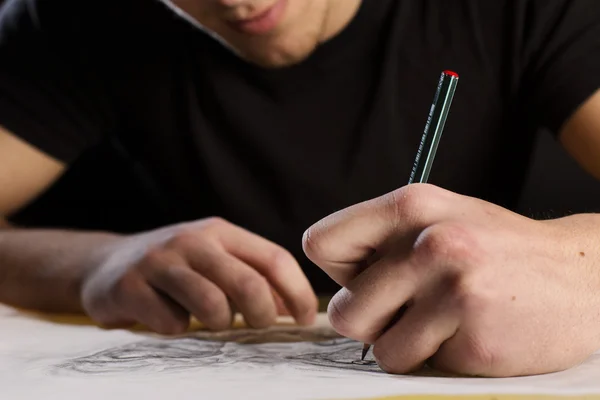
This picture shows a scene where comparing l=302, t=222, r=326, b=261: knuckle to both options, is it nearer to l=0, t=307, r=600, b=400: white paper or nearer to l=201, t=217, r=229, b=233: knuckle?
l=0, t=307, r=600, b=400: white paper

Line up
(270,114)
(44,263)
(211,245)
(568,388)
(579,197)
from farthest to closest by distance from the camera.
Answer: (579,197), (270,114), (44,263), (211,245), (568,388)

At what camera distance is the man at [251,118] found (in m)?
0.62

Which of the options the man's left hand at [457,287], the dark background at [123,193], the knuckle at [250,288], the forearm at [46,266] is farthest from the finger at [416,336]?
the dark background at [123,193]

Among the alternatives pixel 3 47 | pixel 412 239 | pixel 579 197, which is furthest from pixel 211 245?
pixel 579 197

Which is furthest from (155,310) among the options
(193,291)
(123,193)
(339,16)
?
(123,193)

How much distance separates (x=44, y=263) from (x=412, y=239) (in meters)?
0.48

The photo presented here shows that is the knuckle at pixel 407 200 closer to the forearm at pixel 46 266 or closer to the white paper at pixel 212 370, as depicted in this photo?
the white paper at pixel 212 370

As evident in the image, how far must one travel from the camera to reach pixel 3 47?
3.08 ft

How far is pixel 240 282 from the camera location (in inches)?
23.3

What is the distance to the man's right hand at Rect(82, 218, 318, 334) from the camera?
0.59 metres

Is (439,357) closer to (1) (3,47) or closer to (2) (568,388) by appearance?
(2) (568,388)

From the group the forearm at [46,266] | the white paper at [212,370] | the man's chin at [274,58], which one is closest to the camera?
the white paper at [212,370]

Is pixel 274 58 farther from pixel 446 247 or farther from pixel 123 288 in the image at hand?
pixel 446 247

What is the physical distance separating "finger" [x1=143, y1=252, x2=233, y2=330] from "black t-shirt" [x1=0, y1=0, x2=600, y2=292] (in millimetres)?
290
